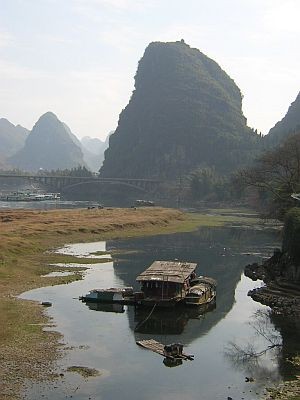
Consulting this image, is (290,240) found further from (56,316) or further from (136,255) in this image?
(136,255)

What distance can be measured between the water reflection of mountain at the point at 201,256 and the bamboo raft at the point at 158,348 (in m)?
2.01

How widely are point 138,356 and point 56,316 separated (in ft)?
36.5

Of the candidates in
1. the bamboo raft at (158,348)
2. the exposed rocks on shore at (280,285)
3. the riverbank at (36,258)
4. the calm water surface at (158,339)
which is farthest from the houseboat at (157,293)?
the bamboo raft at (158,348)

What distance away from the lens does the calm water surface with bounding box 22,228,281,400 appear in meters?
28.7

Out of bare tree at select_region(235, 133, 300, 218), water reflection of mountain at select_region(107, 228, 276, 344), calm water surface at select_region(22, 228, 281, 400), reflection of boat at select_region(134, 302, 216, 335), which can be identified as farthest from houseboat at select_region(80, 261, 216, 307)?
bare tree at select_region(235, 133, 300, 218)

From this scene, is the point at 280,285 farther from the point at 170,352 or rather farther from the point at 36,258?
the point at 36,258

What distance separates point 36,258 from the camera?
69125 millimetres

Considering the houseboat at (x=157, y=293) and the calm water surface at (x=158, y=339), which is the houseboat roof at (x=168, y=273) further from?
the calm water surface at (x=158, y=339)

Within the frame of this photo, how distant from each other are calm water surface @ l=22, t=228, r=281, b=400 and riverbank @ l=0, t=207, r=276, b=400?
1.35m

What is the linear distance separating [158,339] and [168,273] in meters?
11.6

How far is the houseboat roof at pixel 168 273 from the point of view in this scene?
47469 millimetres

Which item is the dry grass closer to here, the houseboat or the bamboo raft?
the bamboo raft

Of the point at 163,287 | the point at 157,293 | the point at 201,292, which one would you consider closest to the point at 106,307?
the point at 157,293

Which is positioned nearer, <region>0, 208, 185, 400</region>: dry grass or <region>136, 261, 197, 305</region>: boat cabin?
<region>0, 208, 185, 400</region>: dry grass
